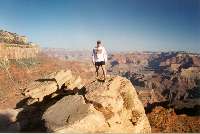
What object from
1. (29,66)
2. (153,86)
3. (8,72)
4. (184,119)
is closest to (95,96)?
(184,119)

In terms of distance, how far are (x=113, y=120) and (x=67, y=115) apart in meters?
1.44

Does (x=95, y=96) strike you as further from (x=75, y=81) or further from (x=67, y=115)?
(x=75, y=81)

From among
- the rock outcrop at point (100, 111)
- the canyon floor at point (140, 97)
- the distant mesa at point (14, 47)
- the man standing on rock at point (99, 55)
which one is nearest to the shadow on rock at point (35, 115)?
the canyon floor at point (140, 97)

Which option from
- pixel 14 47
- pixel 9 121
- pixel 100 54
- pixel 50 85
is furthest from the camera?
pixel 14 47

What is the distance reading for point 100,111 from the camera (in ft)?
33.0

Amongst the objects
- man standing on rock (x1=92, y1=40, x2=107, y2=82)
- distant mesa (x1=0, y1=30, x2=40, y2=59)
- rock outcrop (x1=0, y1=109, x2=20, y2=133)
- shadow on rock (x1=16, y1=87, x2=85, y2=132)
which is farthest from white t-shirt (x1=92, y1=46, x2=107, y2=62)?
distant mesa (x1=0, y1=30, x2=40, y2=59)

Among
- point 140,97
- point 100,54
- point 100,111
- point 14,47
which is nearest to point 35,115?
point 100,111

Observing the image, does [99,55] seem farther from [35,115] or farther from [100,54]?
[35,115]

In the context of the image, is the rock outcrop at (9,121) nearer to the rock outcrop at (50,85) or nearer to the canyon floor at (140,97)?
the canyon floor at (140,97)

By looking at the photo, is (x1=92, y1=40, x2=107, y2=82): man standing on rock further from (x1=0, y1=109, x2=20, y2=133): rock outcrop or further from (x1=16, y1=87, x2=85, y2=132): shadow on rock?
(x1=0, y1=109, x2=20, y2=133): rock outcrop

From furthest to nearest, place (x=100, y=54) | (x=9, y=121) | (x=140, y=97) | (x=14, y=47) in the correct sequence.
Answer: (x=14, y=47) → (x=140, y=97) → (x=9, y=121) → (x=100, y=54)

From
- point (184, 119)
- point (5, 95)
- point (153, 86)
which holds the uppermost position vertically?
point (184, 119)

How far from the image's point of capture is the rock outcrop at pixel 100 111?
9.16 m

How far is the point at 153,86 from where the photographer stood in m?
116
